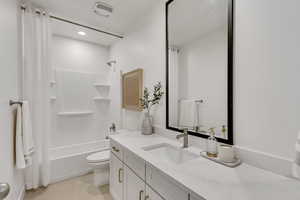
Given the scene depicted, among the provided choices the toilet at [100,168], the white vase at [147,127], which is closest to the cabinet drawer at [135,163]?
the white vase at [147,127]

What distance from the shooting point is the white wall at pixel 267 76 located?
79 centimetres

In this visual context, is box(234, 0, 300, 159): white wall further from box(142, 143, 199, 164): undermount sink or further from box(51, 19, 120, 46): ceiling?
box(51, 19, 120, 46): ceiling

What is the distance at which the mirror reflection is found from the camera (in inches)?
44.9

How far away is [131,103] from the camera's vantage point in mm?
2312

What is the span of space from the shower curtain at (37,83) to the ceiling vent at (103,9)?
771 millimetres

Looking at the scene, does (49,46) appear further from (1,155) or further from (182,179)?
(182,179)

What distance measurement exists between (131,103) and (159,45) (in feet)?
3.38

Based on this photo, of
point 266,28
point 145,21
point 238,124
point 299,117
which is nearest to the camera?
point 299,117

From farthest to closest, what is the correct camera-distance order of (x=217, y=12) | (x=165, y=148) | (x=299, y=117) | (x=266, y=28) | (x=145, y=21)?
(x=145, y=21), (x=165, y=148), (x=217, y=12), (x=266, y=28), (x=299, y=117)

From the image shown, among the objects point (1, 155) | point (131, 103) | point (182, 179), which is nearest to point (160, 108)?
point (131, 103)

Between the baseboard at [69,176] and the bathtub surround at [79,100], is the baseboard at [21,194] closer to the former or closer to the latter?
the baseboard at [69,176]

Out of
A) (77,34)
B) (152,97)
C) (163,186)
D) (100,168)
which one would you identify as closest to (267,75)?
(163,186)

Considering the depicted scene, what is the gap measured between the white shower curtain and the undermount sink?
29 centimetres

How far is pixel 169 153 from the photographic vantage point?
1405 millimetres
